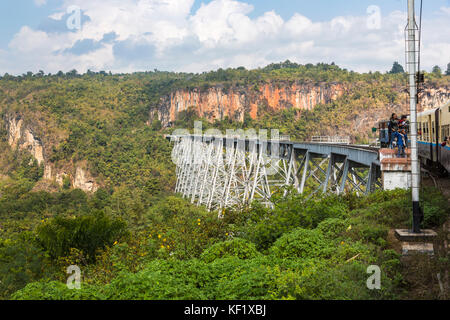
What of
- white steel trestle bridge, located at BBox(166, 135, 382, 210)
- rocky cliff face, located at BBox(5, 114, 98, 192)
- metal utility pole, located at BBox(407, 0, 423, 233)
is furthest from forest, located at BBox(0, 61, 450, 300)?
rocky cliff face, located at BBox(5, 114, 98, 192)

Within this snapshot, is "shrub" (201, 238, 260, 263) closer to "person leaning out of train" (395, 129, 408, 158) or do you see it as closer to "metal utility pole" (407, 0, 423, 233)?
"metal utility pole" (407, 0, 423, 233)

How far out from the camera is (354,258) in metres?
7.82

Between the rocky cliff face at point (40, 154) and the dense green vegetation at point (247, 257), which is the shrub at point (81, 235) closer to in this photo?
the dense green vegetation at point (247, 257)

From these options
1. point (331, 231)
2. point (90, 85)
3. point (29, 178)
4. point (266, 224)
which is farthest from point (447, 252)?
point (90, 85)

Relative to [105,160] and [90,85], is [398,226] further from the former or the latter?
[90,85]

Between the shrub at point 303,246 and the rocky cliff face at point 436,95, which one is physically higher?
the rocky cliff face at point 436,95

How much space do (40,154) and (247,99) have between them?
45.1 meters

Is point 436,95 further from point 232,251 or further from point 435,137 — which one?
point 232,251

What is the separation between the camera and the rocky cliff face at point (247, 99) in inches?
4222

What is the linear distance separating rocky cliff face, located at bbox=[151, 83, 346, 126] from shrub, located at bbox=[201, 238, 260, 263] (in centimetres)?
9715

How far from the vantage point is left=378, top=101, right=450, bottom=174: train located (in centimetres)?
1372

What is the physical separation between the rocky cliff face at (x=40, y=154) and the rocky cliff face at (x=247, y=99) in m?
25.8

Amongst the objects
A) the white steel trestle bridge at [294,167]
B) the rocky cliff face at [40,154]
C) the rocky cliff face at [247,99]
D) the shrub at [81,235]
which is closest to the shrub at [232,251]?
the white steel trestle bridge at [294,167]

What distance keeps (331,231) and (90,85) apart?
126 meters
